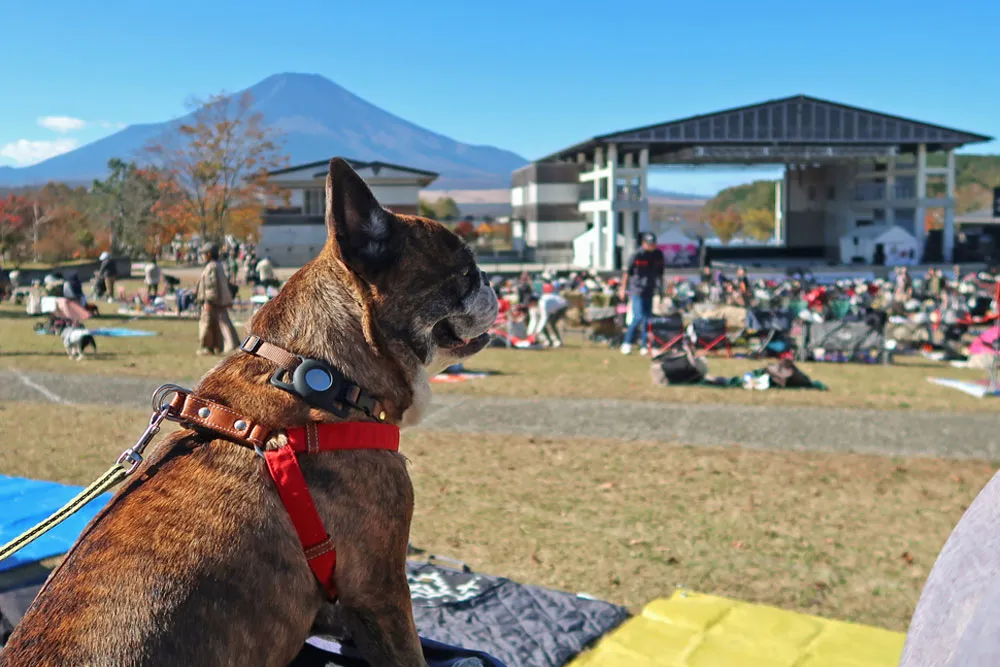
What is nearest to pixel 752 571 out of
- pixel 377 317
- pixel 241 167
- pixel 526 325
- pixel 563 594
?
pixel 563 594

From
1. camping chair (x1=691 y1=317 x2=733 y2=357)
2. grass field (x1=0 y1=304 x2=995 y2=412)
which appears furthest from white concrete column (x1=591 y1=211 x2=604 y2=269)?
camping chair (x1=691 y1=317 x2=733 y2=357)

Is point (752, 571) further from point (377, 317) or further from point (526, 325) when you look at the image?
point (526, 325)

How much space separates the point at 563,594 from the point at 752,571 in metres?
1.21

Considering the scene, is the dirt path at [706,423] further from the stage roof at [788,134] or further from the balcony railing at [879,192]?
the balcony railing at [879,192]

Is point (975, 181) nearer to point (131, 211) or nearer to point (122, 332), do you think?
point (131, 211)

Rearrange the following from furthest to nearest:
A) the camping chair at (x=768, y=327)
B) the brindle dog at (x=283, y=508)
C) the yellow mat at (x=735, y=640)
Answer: the camping chair at (x=768, y=327) < the yellow mat at (x=735, y=640) < the brindle dog at (x=283, y=508)

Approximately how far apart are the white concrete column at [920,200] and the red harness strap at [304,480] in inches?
2350

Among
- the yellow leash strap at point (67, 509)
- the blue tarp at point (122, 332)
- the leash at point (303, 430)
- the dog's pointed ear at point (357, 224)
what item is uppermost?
the dog's pointed ear at point (357, 224)

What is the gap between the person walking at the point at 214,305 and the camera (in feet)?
46.1

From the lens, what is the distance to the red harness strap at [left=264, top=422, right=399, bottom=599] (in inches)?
73.8

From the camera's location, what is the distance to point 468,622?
404 cm

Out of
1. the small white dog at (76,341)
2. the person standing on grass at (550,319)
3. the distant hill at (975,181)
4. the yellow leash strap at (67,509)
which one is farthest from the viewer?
the distant hill at (975,181)

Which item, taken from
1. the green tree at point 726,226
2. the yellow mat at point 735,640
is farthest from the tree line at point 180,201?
the green tree at point 726,226

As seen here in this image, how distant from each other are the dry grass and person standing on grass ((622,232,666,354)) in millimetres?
7032
